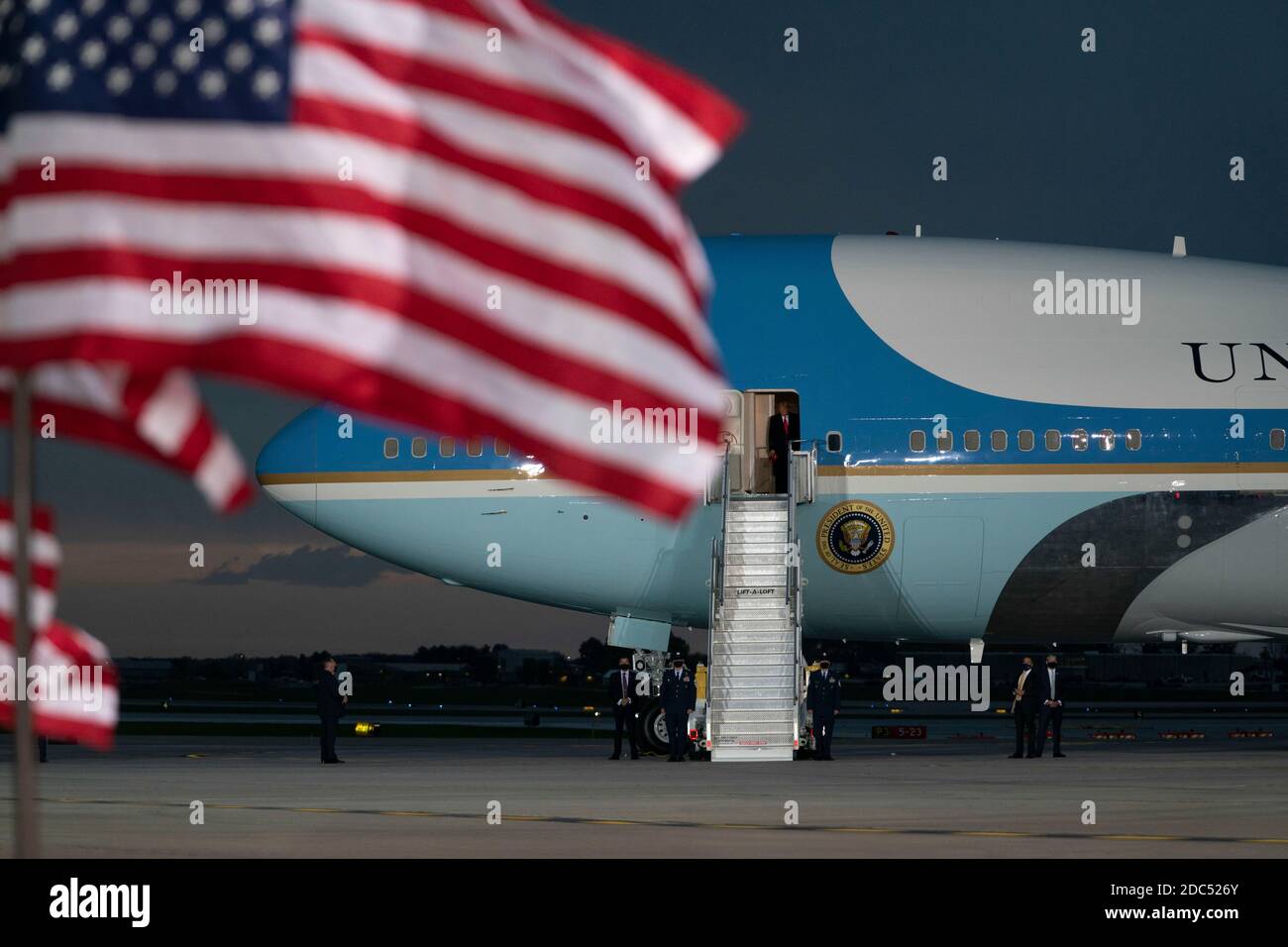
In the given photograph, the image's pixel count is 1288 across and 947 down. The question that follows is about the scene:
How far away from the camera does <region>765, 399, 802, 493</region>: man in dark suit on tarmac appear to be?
1088 inches

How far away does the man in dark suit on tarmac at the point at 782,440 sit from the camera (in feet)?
90.7

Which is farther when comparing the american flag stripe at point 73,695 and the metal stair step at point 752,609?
the metal stair step at point 752,609

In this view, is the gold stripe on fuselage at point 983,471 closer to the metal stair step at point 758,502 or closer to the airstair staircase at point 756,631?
the metal stair step at point 758,502

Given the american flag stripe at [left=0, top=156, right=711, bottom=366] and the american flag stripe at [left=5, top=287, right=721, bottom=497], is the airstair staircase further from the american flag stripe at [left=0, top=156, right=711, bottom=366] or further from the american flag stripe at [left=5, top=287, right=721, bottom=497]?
the american flag stripe at [left=0, top=156, right=711, bottom=366]

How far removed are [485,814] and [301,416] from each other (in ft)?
39.6

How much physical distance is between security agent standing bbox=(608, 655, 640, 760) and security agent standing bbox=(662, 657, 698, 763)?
1.29 meters

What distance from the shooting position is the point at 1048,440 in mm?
26938

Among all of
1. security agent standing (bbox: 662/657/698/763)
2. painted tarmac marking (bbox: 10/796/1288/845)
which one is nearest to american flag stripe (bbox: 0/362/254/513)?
painted tarmac marking (bbox: 10/796/1288/845)

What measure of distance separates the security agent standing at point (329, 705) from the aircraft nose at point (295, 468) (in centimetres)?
318
